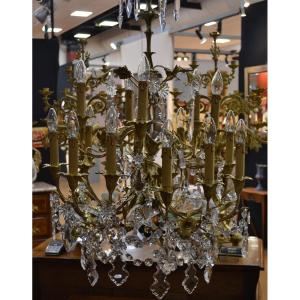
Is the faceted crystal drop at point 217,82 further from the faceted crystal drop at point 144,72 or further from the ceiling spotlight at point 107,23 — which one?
the ceiling spotlight at point 107,23

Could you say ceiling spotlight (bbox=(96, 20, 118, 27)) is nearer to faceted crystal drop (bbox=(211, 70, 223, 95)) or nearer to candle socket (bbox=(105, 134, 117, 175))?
faceted crystal drop (bbox=(211, 70, 223, 95))

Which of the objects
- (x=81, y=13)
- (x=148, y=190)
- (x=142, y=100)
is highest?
(x=81, y=13)

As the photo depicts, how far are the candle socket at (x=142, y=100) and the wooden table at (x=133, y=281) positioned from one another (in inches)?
63.1

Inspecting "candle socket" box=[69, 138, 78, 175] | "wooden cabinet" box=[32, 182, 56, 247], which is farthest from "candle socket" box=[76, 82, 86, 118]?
"wooden cabinet" box=[32, 182, 56, 247]

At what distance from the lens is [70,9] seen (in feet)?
21.8

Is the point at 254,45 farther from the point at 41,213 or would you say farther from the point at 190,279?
the point at 190,279

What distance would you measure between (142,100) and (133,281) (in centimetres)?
184

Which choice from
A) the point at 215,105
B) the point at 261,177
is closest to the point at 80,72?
the point at 215,105

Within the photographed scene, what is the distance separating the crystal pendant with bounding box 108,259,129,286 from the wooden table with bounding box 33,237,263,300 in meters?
1.32

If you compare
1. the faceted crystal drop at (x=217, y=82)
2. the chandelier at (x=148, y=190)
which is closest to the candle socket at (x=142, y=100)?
the chandelier at (x=148, y=190)

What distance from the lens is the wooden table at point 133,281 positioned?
2.98 meters
